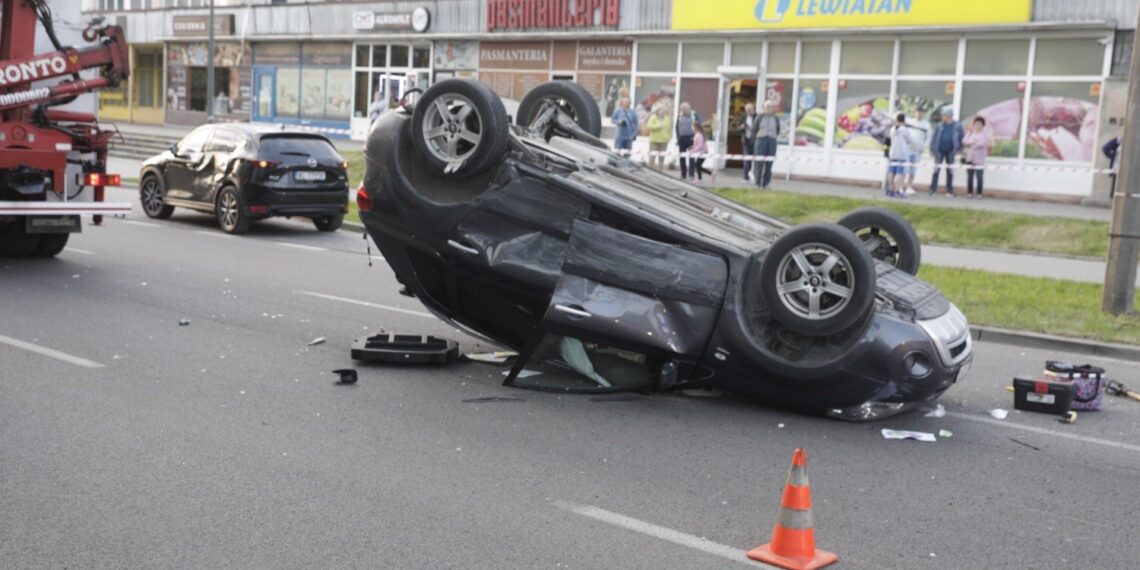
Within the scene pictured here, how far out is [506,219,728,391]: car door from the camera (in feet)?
24.2

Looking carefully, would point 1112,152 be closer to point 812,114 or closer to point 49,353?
point 812,114

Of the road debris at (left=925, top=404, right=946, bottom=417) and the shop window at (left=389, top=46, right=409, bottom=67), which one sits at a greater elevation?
the shop window at (left=389, top=46, right=409, bottom=67)

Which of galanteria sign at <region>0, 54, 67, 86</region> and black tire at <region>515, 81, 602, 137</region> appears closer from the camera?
black tire at <region>515, 81, 602, 137</region>

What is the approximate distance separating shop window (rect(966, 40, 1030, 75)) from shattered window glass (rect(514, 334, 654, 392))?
19258mm

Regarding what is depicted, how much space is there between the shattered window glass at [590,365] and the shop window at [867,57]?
800 inches

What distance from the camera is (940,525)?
5.61 meters

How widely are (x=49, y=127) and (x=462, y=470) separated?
835 cm

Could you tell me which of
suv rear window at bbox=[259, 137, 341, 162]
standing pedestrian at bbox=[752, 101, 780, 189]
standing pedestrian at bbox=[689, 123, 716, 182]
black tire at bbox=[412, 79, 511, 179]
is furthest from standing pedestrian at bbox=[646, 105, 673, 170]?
black tire at bbox=[412, 79, 511, 179]

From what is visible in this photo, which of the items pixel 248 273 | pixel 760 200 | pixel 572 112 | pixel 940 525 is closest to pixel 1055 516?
pixel 940 525

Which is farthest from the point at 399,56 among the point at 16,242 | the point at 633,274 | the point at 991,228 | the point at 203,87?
the point at 633,274

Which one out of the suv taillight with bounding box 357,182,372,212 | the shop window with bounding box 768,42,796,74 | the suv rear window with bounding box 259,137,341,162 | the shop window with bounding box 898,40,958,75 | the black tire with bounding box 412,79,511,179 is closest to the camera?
the black tire with bounding box 412,79,511,179

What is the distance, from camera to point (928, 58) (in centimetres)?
2567

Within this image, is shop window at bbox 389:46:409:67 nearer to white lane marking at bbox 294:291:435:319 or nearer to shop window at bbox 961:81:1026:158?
shop window at bbox 961:81:1026:158

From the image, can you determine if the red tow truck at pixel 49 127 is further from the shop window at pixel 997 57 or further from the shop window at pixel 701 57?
the shop window at pixel 701 57
